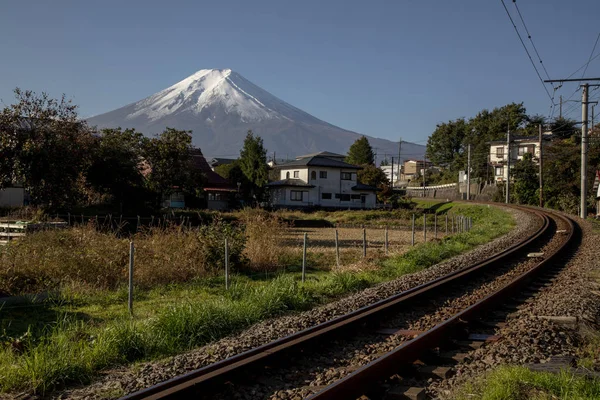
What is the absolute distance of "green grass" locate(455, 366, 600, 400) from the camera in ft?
14.5

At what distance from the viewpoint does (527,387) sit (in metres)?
4.64

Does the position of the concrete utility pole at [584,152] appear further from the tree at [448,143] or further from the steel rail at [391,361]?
the tree at [448,143]

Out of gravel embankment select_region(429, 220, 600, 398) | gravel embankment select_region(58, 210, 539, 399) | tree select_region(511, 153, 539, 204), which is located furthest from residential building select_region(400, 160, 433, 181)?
gravel embankment select_region(58, 210, 539, 399)

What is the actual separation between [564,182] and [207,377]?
1944 inches

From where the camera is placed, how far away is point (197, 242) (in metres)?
14.3

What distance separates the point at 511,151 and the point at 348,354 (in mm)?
71689

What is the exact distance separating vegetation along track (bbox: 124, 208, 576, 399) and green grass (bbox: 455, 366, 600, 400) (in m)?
0.69

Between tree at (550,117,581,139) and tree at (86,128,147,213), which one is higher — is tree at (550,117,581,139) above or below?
above

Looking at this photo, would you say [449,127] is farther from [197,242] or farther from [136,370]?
[136,370]

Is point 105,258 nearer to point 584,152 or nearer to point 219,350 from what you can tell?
point 219,350

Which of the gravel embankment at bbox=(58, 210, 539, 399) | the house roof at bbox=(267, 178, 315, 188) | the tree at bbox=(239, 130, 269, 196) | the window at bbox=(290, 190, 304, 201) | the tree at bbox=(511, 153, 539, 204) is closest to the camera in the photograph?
the gravel embankment at bbox=(58, 210, 539, 399)

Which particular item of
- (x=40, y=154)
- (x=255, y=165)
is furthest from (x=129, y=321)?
(x=255, y=165)

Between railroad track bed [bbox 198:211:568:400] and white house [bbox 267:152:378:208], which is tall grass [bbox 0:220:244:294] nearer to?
railroad track bed [bbox 198:211:568:400]

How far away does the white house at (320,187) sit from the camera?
63125mm
